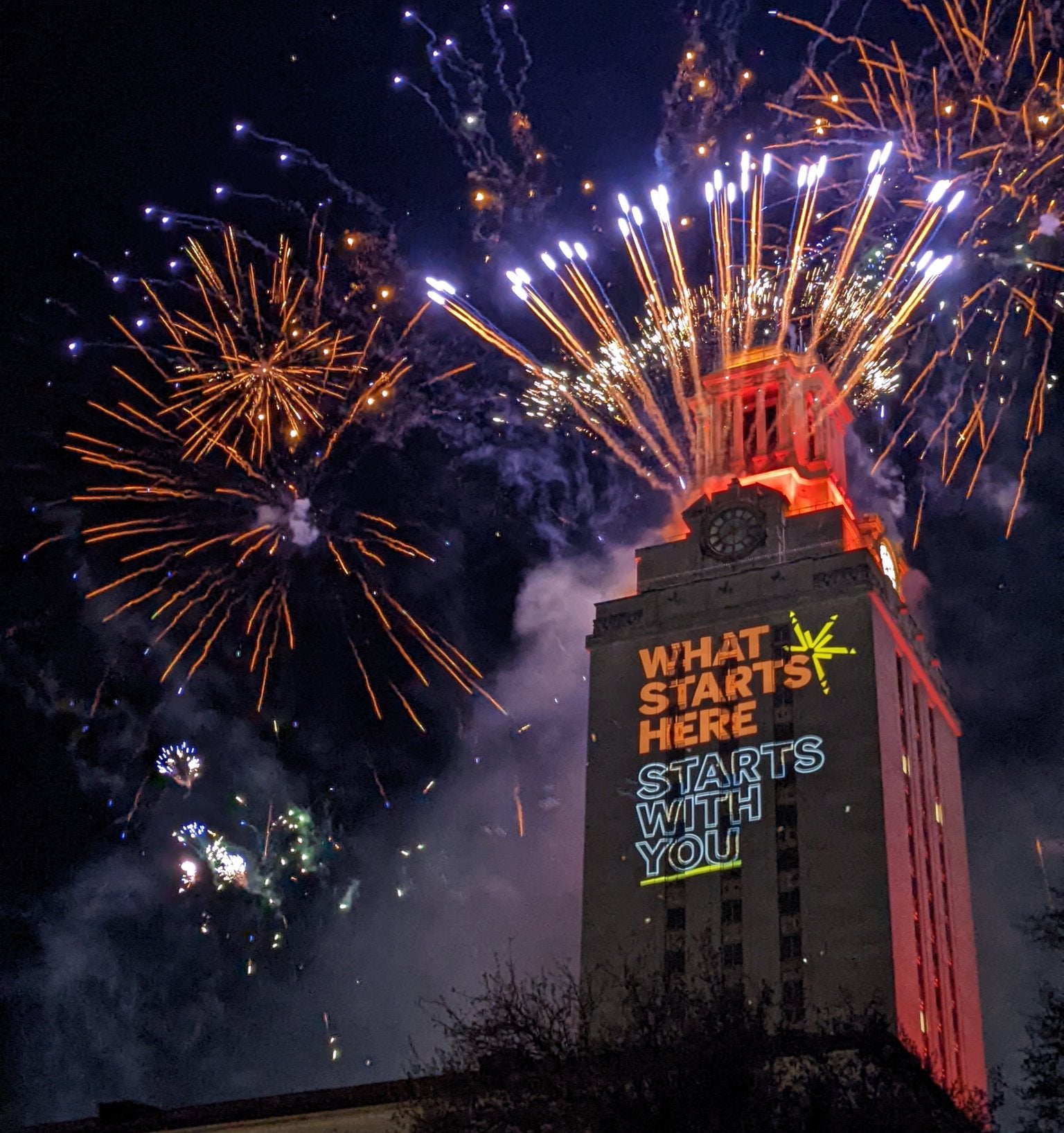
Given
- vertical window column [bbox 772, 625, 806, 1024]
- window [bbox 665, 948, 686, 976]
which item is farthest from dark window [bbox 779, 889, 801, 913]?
window [bbox 665, 948, 686, 976]

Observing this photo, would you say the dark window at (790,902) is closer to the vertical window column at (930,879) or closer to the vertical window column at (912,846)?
the vertical window column at (912,846)

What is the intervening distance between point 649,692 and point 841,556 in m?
13.6

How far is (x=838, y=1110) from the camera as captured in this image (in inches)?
1885


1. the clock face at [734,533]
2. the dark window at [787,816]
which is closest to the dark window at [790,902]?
the dark window at [787,816]

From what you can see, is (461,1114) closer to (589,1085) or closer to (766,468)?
(589,1085)

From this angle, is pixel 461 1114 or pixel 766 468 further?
pixel 766 468

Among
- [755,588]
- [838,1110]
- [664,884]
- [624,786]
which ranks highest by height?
[755,588]

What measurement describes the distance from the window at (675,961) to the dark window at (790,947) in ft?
17.7

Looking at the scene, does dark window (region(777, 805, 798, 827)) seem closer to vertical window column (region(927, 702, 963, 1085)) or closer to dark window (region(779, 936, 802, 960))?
dark window (region(779, 936, 802, 960))

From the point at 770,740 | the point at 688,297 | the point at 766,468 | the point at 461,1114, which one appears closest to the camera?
the point at 461,1114

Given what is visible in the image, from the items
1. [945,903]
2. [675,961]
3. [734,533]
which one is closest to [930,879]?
[945,903]

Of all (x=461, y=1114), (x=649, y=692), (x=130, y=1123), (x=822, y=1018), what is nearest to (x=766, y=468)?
(x=649, y=692)

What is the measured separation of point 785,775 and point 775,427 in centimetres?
2834

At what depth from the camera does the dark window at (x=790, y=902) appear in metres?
86.1
